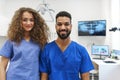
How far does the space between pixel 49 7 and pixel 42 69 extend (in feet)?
11.9

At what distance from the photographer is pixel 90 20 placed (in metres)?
4.91

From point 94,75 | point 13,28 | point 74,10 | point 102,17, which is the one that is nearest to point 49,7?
point 74,10

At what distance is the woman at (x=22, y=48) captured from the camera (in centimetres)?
162

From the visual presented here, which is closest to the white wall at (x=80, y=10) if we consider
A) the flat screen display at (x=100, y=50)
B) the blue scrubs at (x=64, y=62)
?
the flat screen display at (x=100, y=50)

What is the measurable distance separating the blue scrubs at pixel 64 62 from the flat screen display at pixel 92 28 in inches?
121

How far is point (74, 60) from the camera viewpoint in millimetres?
1609

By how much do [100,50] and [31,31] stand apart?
309cm

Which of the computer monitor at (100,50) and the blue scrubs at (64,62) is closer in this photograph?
the blue scrubs at (64,62)

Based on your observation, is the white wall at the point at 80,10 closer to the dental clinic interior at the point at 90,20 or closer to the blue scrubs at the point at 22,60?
the dental clinic interior at the point at 90,20

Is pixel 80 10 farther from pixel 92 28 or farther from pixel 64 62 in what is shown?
pixel 64 62

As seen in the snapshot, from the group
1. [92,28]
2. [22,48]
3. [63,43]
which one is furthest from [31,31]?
[92,28]

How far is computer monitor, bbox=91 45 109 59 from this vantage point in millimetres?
4477

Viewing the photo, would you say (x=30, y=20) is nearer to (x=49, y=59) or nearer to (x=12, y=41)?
(x=12, y=41)

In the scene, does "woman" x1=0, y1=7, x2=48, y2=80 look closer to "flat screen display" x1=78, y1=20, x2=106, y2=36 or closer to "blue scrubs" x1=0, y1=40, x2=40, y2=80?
"blue scrubs" x1=0, y1=40, x2=40, y2=80
